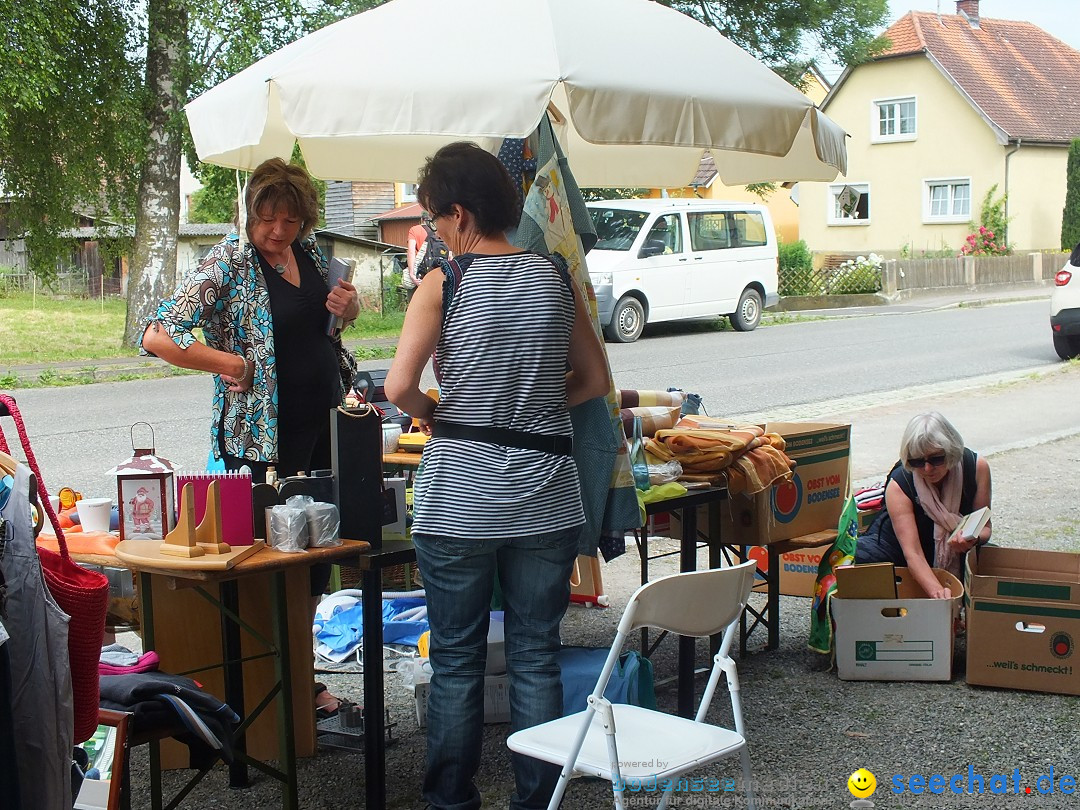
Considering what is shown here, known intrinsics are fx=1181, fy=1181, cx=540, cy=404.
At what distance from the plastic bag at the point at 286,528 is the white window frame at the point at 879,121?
3672 centimetres

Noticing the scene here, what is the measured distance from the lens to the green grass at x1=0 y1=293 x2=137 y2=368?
1727 cm

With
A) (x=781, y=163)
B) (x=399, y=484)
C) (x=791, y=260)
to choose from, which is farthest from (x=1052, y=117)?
(x=399, y=484)

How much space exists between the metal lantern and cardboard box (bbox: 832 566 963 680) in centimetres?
268

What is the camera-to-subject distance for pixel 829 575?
5176 mm

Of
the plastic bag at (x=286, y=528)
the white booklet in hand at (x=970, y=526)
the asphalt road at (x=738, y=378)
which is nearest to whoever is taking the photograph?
the plastic bag at (x=286, y=528)

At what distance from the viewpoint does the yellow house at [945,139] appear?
1383 inches

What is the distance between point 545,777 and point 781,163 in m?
3.38

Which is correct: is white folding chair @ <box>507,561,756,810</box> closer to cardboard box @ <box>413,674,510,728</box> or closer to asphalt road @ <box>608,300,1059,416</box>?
cardboard box @ <box>413,674,510,728</box>

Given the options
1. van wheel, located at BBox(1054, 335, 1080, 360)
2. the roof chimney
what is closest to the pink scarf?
van wheel, located at BBox(1054, 335, 1080, 360)

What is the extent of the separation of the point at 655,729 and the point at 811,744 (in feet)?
4.04

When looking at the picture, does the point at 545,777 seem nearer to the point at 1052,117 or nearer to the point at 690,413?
the point at 690,413

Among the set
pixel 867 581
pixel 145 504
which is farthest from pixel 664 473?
pixel 145 504

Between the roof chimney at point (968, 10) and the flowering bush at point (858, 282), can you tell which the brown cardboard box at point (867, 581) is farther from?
the roof chimney at point (968, 10)

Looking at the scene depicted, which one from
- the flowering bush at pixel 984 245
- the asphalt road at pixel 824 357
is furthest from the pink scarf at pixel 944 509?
the flowering bush at pixel 984 245
